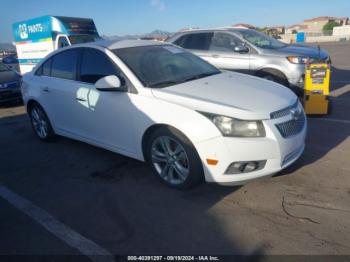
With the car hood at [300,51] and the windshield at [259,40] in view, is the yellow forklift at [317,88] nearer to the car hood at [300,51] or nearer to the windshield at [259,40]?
the car hood at [300,51]

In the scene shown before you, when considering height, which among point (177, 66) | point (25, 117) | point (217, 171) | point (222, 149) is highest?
point (177, 66)

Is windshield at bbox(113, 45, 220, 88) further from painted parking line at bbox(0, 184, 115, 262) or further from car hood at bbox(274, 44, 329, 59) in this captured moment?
car hood at bbox(274, 44, 329, 59)

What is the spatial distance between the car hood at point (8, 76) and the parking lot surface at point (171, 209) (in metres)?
5.75

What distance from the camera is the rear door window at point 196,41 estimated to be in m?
8.22

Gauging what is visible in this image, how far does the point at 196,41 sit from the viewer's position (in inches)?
333

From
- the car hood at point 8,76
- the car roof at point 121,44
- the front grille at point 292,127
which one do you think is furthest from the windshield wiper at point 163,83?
the car hood at point 8,76

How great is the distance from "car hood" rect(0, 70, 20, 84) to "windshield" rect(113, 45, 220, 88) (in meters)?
6.86

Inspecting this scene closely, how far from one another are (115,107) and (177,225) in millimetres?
1722

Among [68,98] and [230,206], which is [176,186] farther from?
[68,98]

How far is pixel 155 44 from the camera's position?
15.8ft

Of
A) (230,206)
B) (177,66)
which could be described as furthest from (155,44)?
(230,206)

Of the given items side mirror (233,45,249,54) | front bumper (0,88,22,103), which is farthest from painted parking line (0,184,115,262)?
front bumper (0,88,22,103)

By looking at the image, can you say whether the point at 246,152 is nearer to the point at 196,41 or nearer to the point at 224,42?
the point at 224,42

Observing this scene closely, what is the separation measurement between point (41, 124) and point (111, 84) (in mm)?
2585
